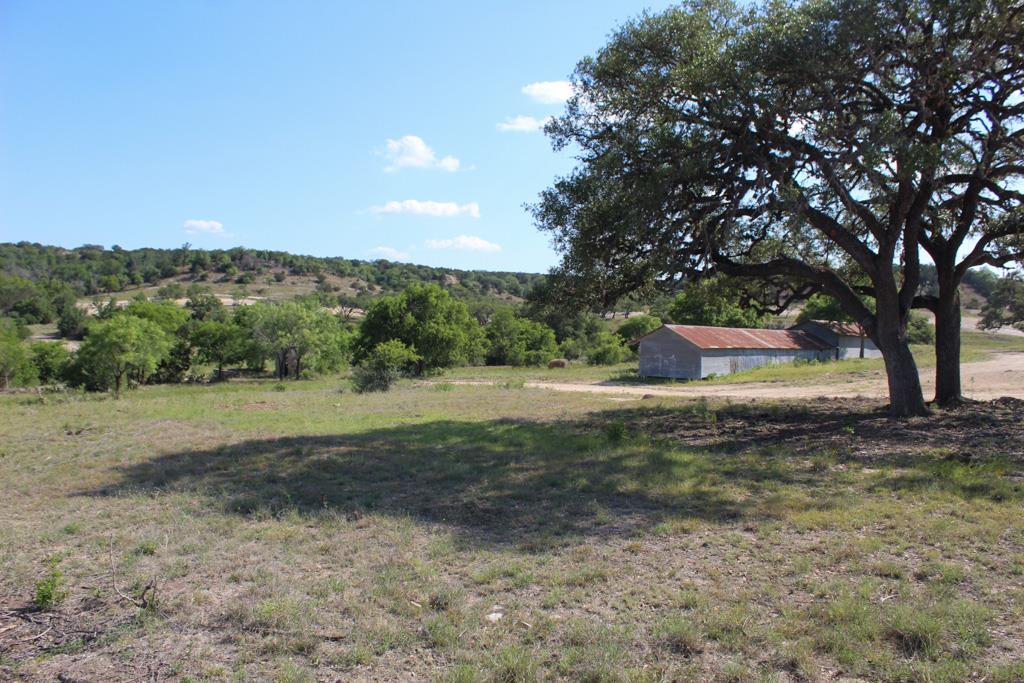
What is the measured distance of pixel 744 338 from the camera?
46031mm

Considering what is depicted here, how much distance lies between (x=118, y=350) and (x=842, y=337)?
54.1 m

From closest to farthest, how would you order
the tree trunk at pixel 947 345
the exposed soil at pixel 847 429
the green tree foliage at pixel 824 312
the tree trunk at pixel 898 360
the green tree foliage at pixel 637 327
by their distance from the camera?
1. the exposed soil at pixel 847 429
2. the tree trunk at pixel 898 360
3. the tree trunk at pixel 947 345
4. the green tree foliage at pixel 824 312
5. the green tree foliage at pixel 637 327

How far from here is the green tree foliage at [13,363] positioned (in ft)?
160

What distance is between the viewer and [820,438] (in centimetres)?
1304

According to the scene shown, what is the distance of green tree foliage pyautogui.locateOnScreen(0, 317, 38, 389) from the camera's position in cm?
4862

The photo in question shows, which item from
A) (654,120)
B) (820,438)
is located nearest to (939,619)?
(820,438)

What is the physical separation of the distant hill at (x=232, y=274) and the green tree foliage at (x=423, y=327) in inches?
2404

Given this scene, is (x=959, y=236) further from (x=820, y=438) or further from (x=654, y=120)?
(x=654, y=120)

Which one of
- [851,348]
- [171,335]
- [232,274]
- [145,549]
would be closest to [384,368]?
[171,335]

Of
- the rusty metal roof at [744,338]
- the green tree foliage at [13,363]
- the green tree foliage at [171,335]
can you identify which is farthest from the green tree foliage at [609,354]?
the green tree foliage at [13,363]

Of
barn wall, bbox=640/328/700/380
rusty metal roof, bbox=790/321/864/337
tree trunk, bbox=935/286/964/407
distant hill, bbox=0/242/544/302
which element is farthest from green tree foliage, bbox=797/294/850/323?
distant hill, bbox=0/242/544/302

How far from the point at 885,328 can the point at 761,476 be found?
7.84m

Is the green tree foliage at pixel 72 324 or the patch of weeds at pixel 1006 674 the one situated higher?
the green tree foliage at pixel 72 324

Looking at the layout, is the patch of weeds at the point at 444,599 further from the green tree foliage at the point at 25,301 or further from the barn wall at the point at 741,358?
the green tree foliage at the point at 25,301
